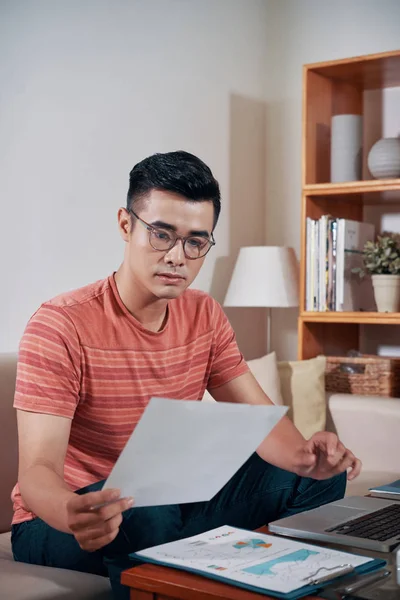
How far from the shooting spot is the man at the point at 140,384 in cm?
144

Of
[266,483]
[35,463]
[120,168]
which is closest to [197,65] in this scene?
[120,168]

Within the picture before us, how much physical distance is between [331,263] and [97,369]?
1.72m

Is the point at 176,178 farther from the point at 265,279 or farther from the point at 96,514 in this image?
the point at 265,279

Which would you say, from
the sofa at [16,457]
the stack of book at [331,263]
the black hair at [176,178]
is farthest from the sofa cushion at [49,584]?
the stack of book at [331,263]

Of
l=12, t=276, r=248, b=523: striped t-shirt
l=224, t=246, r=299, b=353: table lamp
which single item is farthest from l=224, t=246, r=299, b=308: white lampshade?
l=12, t=276, r=248, b=523: striped t-shirt

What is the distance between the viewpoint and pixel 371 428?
278cm

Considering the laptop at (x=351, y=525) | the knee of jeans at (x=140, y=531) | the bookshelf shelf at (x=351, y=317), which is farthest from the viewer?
the bookshelf shelf at (x=351, y=317)

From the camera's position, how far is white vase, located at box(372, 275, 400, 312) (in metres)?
3.08

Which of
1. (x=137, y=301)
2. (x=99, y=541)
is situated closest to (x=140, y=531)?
(x=99, y=541)

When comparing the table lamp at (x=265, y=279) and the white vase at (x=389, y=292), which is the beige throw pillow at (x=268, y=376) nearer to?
the table lamp at (x=265, y=279)

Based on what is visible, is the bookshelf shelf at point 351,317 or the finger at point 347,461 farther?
the bookshelf shelf at point 351,317

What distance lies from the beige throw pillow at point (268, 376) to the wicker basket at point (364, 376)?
→ 1.03 feet

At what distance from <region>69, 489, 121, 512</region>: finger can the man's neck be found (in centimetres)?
66

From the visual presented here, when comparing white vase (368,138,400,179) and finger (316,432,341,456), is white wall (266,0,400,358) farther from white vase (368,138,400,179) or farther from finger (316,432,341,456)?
finger (316,432,341,456)
